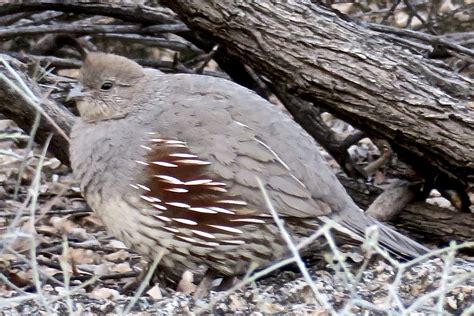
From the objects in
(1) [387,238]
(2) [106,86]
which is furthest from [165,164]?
(1) [387,238]

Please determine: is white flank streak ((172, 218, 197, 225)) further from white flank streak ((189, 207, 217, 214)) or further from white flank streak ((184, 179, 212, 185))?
white flank streak ((184, 179, 212, 185))

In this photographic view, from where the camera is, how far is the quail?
4258mm

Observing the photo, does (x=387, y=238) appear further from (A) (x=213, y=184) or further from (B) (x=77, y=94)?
(B) (x=77, y=94)

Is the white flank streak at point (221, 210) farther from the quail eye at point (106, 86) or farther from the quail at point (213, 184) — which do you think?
the quail eye at point (106, 86)

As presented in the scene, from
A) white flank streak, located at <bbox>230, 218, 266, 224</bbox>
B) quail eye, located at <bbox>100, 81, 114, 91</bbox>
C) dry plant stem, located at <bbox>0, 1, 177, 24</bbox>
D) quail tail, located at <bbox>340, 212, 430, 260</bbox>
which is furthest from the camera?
dry plant stem, located at <bbox>0, 1, 177, 24</bbox>

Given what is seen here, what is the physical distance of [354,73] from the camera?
4879 millimetres

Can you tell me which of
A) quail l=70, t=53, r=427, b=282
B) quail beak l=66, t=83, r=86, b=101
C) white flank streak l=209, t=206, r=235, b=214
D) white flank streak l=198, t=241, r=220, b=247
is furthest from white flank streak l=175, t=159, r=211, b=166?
quail beak l=66, t=83, r=86, b=101

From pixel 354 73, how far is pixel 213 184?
1.07 metres

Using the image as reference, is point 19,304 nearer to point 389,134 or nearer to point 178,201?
point 178,201

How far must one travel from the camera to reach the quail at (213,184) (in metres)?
4.26

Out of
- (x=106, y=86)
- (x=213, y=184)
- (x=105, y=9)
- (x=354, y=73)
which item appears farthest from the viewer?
(x=105, y=9)

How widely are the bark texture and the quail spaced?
52 centimetres

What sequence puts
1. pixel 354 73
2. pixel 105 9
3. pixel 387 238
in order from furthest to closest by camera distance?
pixel 105 9, pixel 354 73, pixel 387 238

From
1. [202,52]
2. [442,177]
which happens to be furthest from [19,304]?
[202,52]
